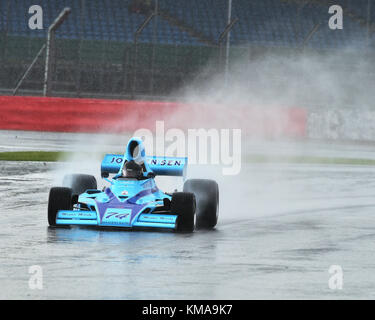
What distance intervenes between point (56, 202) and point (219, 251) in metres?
2.24

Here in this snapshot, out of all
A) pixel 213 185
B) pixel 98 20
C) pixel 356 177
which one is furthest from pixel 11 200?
pixel 98 20

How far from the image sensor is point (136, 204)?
1050 cm

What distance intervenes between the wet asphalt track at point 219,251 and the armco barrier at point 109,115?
1178 centimetres

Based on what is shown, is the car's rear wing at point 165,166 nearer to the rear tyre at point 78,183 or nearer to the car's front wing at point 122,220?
the rear tyre at point 78,183

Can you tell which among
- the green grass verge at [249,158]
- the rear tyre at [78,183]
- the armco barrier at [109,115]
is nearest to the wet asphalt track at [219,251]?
the rear tyre at [78,183]

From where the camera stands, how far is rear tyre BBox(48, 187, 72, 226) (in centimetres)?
1067

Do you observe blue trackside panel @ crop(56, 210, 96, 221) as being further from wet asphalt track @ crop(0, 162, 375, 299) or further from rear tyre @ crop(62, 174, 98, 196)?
rear tyre @ crop(62, 174, 98, 196)

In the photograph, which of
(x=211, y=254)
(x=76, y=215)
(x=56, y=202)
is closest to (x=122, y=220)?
(x=76, y=215)

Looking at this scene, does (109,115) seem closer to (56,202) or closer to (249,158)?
(249,158)

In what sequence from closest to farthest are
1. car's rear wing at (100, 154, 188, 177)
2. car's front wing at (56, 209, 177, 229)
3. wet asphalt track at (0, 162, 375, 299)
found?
wet asphalt track at (0, 162, 375, 299)
car's front wing at (56, 209, 177, 229)
car's rear wing at (100, 154, 188, 177)

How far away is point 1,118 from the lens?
2806 cm

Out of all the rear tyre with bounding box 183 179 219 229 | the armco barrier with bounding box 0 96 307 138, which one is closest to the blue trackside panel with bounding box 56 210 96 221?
the rear tyre with bounding box 183 179 219 229

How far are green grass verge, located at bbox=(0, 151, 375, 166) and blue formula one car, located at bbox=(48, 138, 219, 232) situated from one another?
9.89 metres
